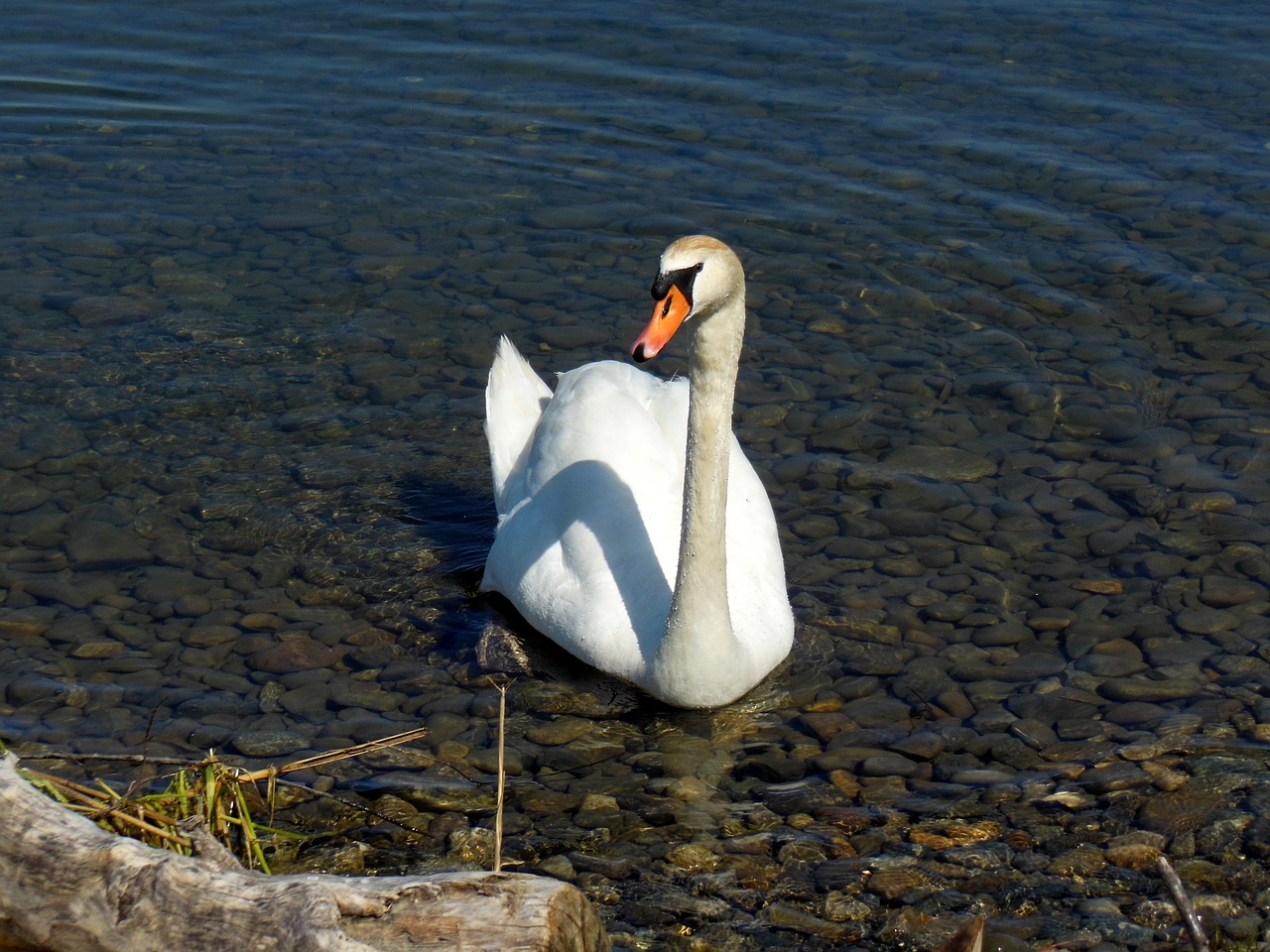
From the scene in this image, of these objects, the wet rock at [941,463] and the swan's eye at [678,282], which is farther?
the wet rock at [941,463]

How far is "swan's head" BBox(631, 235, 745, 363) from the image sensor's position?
18.6ft

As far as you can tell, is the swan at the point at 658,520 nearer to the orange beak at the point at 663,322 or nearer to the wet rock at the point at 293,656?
the orange beak at the point at 663,322

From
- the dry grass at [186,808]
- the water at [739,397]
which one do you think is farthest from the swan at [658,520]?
the dry grass at [186,808]

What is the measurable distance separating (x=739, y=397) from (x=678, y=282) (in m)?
3.83

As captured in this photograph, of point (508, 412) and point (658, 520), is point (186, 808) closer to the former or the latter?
point (658, 520)

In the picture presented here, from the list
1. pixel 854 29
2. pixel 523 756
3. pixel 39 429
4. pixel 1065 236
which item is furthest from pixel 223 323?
pixel 854 29

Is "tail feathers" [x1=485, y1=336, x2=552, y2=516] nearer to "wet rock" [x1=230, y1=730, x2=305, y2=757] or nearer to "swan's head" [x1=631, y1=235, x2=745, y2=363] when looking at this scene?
"wet rock" [x1=230, y1=730, x2=305, y2=757]

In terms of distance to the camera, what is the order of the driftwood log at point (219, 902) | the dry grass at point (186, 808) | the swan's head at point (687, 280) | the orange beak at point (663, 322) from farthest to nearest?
the swan's head at point (687, 280), the orange beak at point (663, 322), the dry grass at point (186, 808), the driftwood log at point (219, 902)

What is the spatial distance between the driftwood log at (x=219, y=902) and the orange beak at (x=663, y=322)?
2.09 meters

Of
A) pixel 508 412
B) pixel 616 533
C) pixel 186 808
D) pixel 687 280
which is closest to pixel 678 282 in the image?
pixel 687 280

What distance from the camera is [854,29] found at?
14195 millimetres

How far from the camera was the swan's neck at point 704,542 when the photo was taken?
6230 millimetres

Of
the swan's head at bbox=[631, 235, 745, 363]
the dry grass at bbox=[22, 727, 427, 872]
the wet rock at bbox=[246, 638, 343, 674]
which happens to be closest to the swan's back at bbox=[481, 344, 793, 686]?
the wet rock at bbox=[246, 638, 343, 674]

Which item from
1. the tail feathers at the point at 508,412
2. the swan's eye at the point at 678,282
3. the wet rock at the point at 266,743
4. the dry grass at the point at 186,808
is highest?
the swan's eye at the point at 678,282
